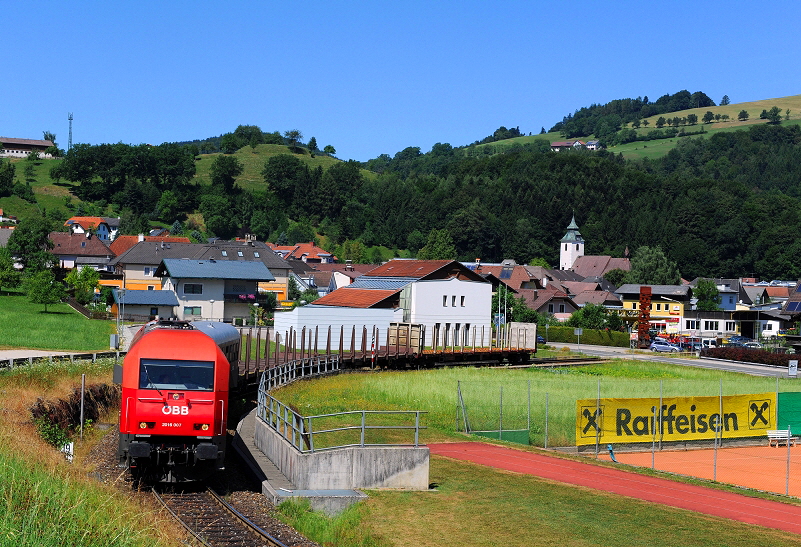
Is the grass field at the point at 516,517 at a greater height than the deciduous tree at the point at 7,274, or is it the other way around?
the deciduous tree at the point at 7,274

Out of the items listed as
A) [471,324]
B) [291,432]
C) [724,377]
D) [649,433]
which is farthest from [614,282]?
[291,432]

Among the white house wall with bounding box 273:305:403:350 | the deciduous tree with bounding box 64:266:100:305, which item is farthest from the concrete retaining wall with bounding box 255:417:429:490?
the deciduous tree with bounding box 64:266:100:305

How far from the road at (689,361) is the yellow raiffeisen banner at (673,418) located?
30262 mm

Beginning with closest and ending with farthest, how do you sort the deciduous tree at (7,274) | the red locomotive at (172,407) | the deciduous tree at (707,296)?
the red locomotive at (172,407)
the deciduous tree at (7,274)
the deciduous tree at (707,296)

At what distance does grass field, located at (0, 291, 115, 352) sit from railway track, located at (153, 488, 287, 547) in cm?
3749

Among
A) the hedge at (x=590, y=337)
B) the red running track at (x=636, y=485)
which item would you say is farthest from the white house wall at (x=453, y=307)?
the red running track at (x=636, y=485)

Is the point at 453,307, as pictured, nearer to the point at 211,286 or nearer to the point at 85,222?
the point at 211,286

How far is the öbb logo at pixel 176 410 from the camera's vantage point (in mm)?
20547

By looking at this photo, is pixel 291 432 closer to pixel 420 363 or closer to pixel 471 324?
pixel 420 363

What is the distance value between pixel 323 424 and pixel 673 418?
13.8m

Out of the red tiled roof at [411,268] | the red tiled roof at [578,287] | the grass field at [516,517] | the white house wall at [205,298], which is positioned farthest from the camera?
the red tiled roof at [578,287]

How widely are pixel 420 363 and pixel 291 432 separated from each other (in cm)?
3770

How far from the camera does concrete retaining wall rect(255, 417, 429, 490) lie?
69.9 ft

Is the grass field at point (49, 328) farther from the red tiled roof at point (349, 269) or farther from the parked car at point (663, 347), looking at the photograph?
the parked car at point (663, 347)
